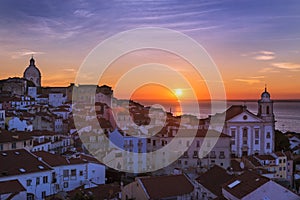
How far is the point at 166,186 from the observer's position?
16453 millimetres

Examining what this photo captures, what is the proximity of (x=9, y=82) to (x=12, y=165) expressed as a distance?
1954 inches

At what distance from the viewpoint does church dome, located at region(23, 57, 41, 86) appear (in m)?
74.9

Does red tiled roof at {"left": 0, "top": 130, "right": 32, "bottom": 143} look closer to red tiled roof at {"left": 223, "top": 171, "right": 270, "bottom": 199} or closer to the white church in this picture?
red tiled roof at {"left": 223, "top": 171, "right": 270, "bottom": 199}

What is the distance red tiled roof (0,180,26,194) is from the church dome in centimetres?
6068

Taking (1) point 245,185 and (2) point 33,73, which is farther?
(2) point 33,73

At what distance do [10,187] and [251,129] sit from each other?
2409 centimetres

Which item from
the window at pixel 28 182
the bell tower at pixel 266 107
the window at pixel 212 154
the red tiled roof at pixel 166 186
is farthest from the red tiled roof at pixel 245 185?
the bell tower at pixel 266 107

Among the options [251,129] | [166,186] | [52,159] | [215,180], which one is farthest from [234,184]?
[251,129]

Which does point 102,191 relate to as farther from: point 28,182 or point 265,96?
point 265,96

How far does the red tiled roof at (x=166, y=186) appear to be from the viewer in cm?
1584

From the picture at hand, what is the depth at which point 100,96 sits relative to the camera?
6781cm

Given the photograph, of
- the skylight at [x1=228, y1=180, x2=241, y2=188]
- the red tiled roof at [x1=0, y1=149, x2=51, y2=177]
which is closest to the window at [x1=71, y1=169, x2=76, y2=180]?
the red tiled roof at [x1=0, y1=149, x2=51, y2=177]

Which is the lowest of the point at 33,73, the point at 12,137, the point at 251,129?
the point at 251,129

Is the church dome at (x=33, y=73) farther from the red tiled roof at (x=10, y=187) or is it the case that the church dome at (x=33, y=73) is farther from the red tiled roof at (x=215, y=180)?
the red tiled roof at (x=215, y=180)
